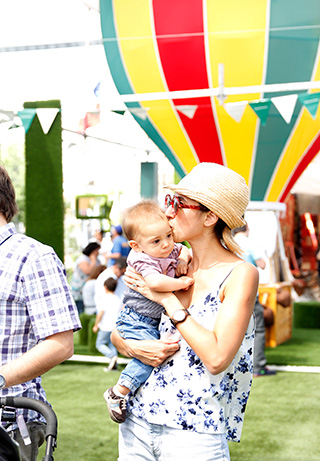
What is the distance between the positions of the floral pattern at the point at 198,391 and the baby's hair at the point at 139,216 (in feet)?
0.92

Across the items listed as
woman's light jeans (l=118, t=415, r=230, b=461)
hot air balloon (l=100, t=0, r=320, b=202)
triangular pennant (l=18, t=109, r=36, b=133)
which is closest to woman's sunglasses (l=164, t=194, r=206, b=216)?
woman's light jeans (l=118, t=415, r=230, b=461)

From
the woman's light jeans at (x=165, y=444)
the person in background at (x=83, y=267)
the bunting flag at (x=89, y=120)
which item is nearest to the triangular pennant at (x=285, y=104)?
the bunting flag at (x=89, y=120)

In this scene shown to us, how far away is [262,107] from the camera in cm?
621

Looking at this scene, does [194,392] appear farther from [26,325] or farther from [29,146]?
[29,146]

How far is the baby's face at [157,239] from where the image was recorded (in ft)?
6.32

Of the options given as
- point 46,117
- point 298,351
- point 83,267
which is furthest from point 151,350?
point 83,267

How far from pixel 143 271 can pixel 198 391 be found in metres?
0.38

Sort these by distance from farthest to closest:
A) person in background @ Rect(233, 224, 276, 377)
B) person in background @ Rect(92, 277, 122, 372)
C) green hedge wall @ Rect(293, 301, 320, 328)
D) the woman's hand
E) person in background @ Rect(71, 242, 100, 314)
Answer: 1. green hedge wall @ Rect(293, 301, 320, 328)
2. person in background @ Rect(71, 242, 100, 314)
3. person in background @ Rect(92, 277, 122, 372)
4. person in background @ Rect(233, 224, 276, 377)
5. the woman's hand

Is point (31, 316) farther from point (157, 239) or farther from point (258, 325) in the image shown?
point (258, 325)

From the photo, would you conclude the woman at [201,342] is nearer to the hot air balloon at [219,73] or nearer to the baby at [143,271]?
the baby at [143,271]

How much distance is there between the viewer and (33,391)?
192 cm

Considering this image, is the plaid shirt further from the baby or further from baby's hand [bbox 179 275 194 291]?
baby's hand [bbox 179 275 194 291]

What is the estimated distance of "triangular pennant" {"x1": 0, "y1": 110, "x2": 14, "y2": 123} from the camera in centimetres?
674

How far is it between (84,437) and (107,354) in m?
2.08
